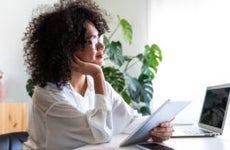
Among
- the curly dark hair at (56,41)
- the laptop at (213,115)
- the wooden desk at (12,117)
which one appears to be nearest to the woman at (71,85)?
the curly dark hair at (56,41)

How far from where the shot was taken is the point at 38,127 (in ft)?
3.80

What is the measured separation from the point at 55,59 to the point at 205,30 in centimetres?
156

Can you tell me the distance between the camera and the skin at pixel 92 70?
3.48 feet

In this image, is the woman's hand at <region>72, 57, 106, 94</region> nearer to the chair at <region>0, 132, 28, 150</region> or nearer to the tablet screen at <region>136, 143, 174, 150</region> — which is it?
the tablet screen at <region>136, 143, 174, 150</region>

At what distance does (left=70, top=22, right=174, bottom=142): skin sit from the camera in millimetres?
1062

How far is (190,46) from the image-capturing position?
2473 mm

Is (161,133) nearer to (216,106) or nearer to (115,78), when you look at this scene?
(216,106)

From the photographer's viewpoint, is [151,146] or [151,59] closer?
[151,146]

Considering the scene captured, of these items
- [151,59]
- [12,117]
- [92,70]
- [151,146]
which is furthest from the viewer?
[151,59]

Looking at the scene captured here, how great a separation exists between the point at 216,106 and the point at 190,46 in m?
1.15

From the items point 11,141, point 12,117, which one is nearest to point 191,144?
point 11,141

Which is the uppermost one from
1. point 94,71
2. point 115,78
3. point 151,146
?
point 94,71

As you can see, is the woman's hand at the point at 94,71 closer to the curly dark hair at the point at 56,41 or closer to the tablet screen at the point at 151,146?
the curly dark hair at the point at 56,41

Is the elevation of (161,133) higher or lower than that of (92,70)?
lower
